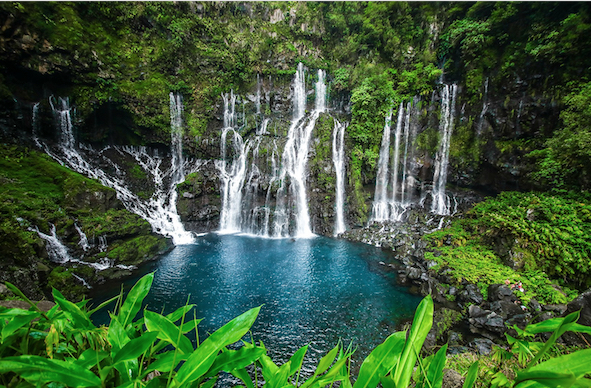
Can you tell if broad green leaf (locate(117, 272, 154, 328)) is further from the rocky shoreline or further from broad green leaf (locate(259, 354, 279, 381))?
the rocky shoreline

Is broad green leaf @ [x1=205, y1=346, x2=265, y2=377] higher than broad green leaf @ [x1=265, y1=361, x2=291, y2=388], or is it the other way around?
broad green leaf @ [x1=205, y1=346, x2=265, y2=377]

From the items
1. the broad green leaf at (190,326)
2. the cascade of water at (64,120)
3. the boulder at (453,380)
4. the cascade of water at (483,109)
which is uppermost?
the cascade of water at (483,109)

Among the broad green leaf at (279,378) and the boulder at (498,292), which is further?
the boulder at (498,292)

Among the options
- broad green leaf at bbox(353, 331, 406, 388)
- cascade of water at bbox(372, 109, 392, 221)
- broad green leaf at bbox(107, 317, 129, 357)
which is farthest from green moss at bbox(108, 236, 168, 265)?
cascade of water at bbox(372, 109, 392, 221)

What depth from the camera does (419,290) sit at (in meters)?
8.65

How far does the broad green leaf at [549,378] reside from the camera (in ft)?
1.93

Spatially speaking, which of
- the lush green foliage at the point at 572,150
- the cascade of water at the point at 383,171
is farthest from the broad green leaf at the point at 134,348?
the cascade of water at the point at 383,171

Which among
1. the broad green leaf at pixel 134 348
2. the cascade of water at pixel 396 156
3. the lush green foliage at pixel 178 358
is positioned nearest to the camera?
the lush green foliage at pixel 178 358

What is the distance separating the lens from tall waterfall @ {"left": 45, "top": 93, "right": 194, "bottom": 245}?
1434 cm

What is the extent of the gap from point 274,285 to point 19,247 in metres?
8.27

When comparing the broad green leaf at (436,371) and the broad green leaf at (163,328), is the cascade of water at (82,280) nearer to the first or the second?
the broad green leaf at (163,328)

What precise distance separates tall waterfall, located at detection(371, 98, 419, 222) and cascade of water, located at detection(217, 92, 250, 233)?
10.1 metres

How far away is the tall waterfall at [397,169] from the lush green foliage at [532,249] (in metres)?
6.48

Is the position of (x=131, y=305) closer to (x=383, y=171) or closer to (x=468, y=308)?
(x=468, y=308)
